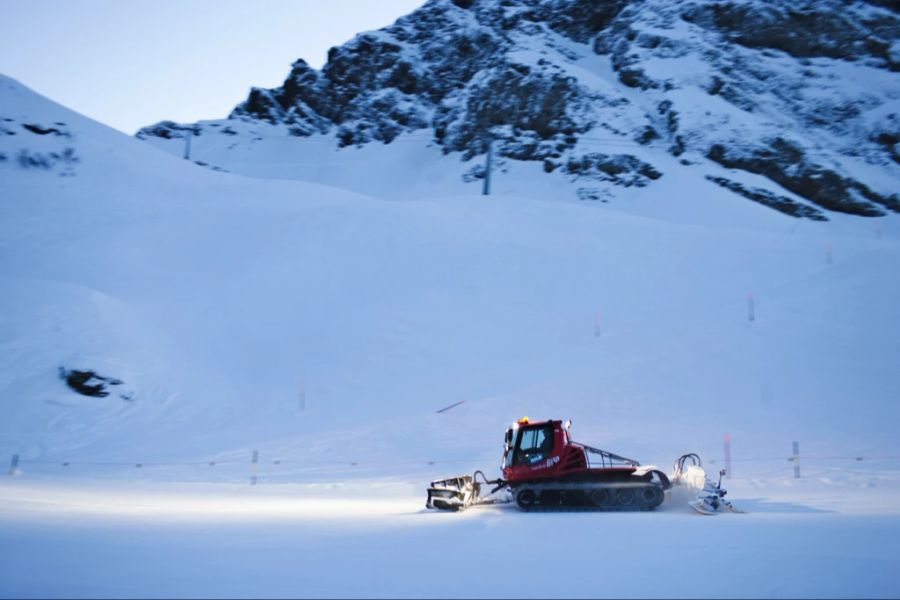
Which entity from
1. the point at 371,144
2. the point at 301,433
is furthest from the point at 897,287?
the point at 371,144

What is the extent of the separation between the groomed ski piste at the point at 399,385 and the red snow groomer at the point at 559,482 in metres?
0.38

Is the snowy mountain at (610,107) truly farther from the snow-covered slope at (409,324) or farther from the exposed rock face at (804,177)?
the snow-covered slope at (409,324)

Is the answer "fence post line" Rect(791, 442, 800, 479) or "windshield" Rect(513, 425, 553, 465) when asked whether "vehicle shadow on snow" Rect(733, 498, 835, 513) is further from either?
"windshield" Rect(513, 425, 553, 465)

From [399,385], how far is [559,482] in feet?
35.7

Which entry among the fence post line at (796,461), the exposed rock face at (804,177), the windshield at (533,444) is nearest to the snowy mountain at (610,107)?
the exposed rock face at (804,177)

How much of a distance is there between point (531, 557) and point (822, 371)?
16.2 m

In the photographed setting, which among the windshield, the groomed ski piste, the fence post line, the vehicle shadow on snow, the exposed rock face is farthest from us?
the exposed rock face

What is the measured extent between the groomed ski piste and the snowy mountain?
26.7 m

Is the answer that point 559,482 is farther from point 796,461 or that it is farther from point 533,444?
point 796,461

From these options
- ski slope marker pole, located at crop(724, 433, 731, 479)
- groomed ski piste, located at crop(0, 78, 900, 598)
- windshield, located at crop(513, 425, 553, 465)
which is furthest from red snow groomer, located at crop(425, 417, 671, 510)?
ski slope marker pole, located at crop(724, 433, 731, 479)

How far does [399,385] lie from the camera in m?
23.2

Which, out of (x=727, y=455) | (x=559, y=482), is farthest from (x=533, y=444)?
(x=727, y=455)

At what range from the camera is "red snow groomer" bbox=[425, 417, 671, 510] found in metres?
12.7

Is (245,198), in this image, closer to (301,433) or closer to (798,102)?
(301,433)
